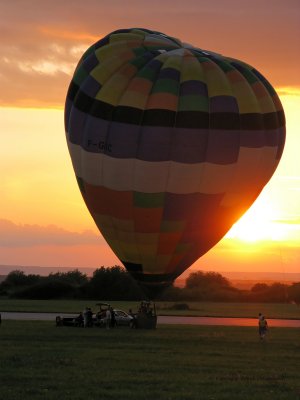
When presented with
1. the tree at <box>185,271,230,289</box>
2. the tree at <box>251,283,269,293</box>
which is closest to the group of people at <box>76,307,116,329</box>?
the tree at <box>251,283,269,293</box>

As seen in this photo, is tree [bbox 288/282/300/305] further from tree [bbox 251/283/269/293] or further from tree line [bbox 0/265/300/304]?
tree [bbox 251/283/269/293]

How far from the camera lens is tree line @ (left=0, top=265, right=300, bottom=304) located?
10988cm

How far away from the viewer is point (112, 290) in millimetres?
110125

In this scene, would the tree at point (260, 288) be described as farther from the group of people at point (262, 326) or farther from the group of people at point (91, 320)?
the group of people at point (262, 326)

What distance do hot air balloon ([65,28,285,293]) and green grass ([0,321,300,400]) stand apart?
454 centimetres

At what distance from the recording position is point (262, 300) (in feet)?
374

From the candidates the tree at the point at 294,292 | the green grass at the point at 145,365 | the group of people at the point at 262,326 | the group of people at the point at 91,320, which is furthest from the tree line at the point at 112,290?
the green grass at the point at 145,365

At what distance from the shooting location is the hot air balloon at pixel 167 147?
41.9m

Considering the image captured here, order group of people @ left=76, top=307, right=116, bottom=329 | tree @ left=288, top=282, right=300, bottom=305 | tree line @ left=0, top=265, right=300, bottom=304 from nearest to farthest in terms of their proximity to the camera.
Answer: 1. group of people @ left=76, top=307, right=116, bottom=329
2. tree line @ left=0, top=265, right=300, bottom=304
3. tree @ left=288, top=282, right=300, bottom=305

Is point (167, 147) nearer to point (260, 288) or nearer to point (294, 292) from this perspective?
point (294, 292)

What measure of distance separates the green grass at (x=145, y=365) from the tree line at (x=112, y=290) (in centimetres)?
5226

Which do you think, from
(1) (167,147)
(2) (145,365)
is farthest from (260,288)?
(2) (145,365)

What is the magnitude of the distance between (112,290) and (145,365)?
247 ft

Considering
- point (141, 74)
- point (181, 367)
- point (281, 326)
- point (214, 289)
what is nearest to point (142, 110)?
point (141, 74)
